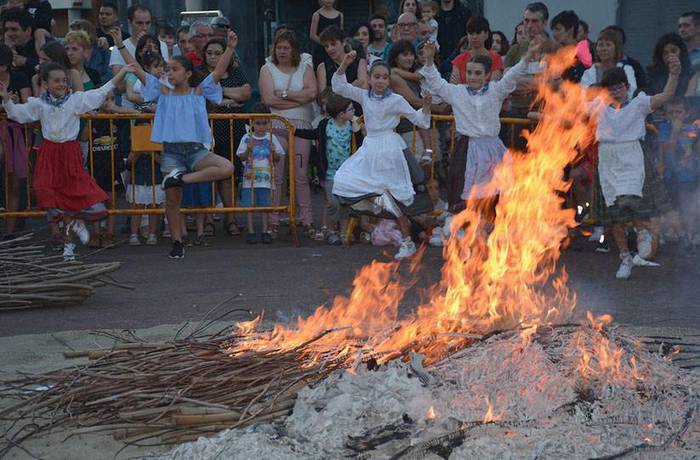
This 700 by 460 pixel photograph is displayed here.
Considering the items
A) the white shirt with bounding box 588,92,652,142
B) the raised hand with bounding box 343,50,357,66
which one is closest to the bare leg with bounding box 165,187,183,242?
the raised hand with bounding box 343,50,357,66

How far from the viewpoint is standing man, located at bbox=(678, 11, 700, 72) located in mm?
10699

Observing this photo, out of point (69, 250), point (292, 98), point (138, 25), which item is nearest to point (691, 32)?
point (292, 98)

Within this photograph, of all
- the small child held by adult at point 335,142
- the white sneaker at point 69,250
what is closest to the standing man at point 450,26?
the small child held by adult at point 335,142

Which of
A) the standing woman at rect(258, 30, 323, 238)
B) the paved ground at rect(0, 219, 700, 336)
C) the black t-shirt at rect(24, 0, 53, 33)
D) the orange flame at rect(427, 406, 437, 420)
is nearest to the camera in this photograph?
the orange flame at rect(427, 406, 437, 420)

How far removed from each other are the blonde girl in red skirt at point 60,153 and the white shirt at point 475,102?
124 inches

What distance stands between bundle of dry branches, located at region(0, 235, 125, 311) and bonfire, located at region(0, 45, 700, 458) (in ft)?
7.42

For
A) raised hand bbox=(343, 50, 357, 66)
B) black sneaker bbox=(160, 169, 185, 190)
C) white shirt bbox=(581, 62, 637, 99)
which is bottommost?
black sneaker bbox=(160, 169, 185, 190)

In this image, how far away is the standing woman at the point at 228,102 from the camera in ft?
37.4

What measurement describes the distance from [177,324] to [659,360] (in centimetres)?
349

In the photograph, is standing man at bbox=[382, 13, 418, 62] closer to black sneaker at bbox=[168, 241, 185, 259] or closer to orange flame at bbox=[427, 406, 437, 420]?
black sneaker at bbox=[168, 241, 185, 259]

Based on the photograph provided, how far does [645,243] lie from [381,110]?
266cm

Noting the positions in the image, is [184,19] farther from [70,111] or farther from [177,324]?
[177,324]

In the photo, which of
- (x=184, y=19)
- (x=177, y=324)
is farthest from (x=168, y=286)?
(x=184, y=19)

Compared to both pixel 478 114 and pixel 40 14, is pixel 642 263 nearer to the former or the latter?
pixel 478 114
